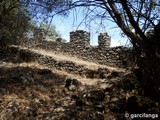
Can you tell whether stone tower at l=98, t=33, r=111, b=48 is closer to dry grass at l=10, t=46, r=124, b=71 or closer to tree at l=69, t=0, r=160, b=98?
dry grass at l=10, t=46, r=124, b=71

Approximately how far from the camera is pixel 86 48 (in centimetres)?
1700

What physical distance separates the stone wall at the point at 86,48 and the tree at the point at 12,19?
3.57 meters

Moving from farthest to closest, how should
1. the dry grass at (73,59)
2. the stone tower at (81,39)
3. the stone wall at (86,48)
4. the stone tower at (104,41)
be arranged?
Result: the stone tower at (81,39), the stone tower at (104,41), the stone wall at (86,48), the dry grass at (73,59)

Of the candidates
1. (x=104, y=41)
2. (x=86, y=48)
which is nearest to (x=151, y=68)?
(x=104, y=41)

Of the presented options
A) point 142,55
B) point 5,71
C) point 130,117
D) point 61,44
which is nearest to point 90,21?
point 142,55

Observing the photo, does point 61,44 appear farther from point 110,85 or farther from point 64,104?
point 64,104

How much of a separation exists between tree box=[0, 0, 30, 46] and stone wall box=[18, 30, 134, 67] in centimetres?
357

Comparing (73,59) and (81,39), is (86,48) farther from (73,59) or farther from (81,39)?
(73,59)

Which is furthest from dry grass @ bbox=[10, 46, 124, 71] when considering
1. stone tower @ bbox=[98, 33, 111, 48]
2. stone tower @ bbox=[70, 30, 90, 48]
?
stone tower @ bbox=[98, 33, 111, 48]

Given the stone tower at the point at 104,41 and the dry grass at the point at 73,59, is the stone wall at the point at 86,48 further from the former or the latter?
the dry grass at the point at 73,59

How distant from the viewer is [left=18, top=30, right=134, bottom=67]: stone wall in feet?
49.3

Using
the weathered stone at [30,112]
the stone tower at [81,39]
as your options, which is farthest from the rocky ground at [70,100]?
the stone tower at [81,39]

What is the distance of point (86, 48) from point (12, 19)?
16.4 ft

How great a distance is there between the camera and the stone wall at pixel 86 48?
1504 cm
